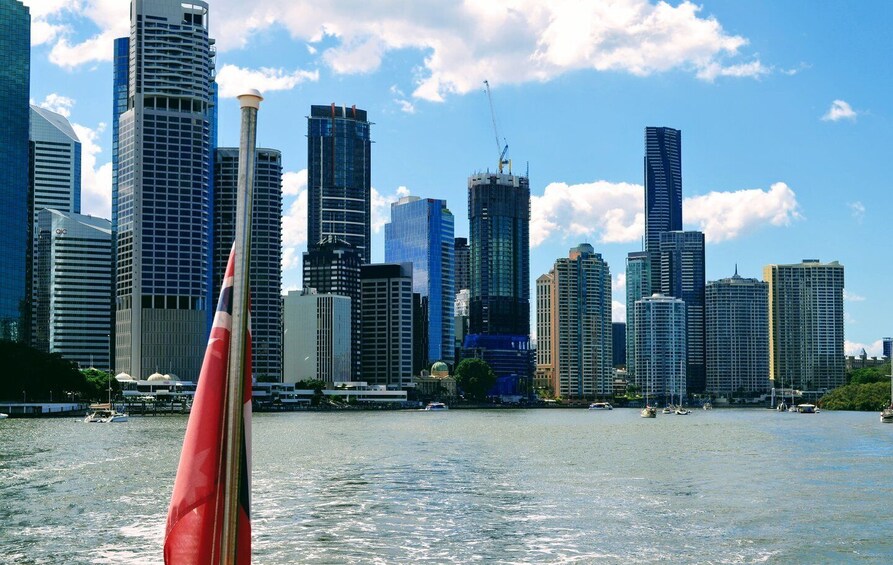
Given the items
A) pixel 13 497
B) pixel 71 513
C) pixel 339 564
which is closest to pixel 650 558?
pixel 339 564

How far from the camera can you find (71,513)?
57062mm

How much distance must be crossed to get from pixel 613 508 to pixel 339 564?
2117 centimetres

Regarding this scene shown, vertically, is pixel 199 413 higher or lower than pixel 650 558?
higher

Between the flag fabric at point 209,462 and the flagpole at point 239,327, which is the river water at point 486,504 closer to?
the flag fabric at point 209,462

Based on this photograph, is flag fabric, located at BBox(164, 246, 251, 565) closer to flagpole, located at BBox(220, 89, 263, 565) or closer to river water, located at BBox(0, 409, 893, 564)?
flagpole, located at BBox(220, 89, 263, 565)

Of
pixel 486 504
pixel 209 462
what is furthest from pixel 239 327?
pixel 486 504

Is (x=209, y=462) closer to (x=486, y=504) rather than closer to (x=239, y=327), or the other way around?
(x=239, y=327)

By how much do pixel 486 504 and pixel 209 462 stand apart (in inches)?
1786

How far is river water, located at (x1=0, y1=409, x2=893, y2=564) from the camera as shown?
46219 millimetres

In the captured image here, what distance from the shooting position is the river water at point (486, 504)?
46219 mm

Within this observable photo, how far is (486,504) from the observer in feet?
201

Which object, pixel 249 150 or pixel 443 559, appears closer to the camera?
pixel 249 150

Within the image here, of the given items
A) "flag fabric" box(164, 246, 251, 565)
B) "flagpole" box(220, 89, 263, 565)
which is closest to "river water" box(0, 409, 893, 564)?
"flag fabric" box(164, 246, 251, 565)

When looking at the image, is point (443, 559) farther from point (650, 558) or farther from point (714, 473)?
point (714, 473)
